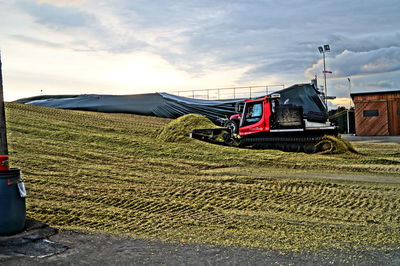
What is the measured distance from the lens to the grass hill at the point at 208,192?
501 cm

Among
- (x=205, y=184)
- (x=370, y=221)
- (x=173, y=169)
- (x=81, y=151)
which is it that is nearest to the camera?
(x=370, y=221)

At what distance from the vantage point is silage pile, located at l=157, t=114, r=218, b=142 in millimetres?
14984

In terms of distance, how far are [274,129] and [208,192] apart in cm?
754

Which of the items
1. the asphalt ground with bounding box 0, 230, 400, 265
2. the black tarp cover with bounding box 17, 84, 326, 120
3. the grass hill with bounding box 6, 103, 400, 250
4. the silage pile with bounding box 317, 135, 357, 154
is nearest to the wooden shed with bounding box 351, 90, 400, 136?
the black tarp cover with bounding box 17, 84, 326, 120

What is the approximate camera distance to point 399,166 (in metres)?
10.5

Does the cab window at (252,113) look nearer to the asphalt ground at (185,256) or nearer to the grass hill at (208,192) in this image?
the grass hill at (208,192)

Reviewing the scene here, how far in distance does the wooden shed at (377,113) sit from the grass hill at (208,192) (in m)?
14.2

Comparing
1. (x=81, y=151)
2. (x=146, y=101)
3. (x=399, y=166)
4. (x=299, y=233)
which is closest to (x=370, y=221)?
(x=299, y=233)

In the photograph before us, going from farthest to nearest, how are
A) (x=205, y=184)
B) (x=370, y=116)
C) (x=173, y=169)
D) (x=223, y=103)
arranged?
1. (x=370, y=116)
2. (x=223, y=103)
3. (x=173, y=169)
4. (x=205, y=184)

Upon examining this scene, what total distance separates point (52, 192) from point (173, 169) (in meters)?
3.37

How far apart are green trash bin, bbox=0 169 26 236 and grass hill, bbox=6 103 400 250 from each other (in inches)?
22.8

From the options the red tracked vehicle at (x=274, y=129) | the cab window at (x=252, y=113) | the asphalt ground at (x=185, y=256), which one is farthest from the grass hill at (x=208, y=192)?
the cab window at (x=252, y=113)

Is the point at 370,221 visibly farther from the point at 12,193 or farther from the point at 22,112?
the point at 22,112

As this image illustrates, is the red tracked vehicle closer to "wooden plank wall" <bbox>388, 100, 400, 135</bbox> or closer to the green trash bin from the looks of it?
the green trash bin
